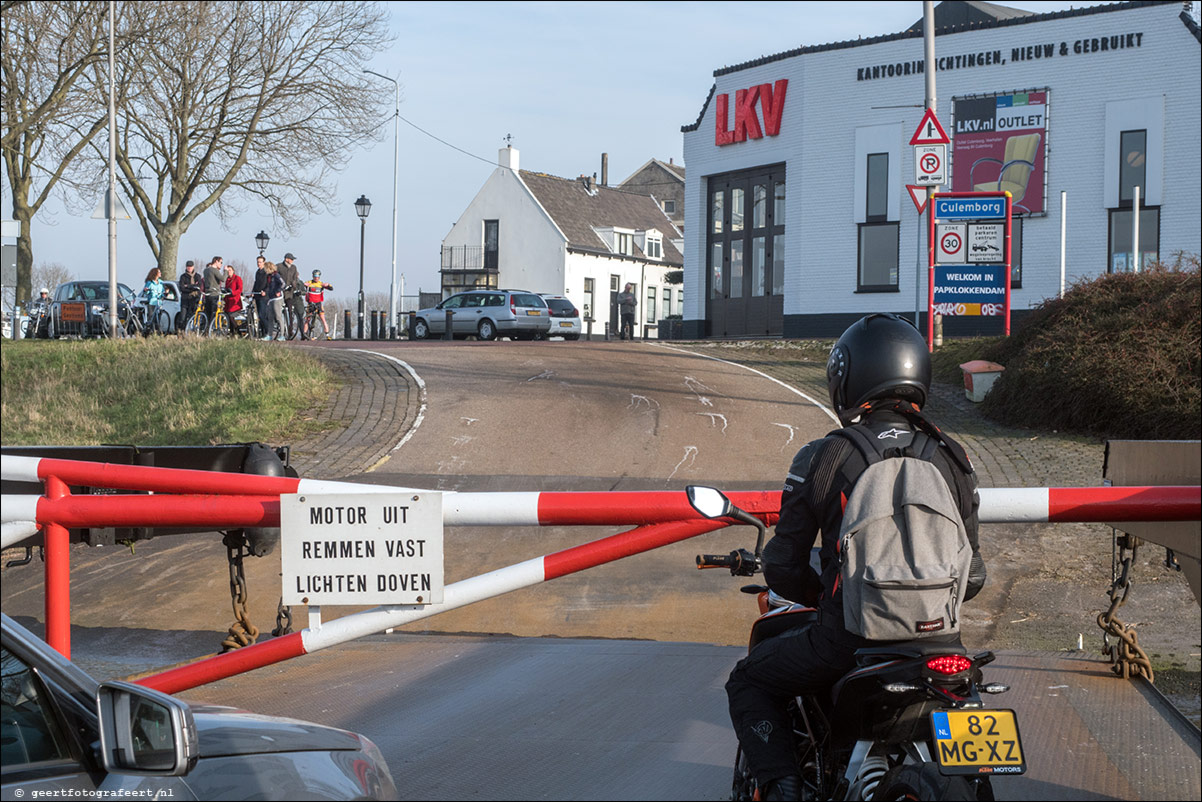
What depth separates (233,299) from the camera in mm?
28078

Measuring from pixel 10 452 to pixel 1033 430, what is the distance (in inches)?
468

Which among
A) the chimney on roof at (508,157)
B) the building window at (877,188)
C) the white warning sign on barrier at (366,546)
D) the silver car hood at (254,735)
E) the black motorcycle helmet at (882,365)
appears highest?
the chimney on roof at (508,157)

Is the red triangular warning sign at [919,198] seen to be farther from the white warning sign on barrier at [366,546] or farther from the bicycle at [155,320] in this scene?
the bicycle at [155,320]

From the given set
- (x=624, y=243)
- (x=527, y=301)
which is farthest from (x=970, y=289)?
(x=624, y=243)

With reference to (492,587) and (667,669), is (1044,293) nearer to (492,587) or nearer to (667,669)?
(667,669)

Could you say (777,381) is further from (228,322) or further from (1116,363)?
(228,322)

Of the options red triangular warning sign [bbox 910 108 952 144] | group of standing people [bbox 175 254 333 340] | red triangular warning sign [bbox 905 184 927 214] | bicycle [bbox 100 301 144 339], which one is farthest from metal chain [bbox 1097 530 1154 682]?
bicycle [bbox 100 301 144 339]

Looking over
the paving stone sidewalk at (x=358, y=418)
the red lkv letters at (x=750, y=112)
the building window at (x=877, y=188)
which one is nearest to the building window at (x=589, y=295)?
the red lkv letters at (x=750, y=112)

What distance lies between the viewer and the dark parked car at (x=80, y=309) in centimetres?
3097

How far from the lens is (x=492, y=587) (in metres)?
3.94

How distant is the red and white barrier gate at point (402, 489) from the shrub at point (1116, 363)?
9259 millimetres

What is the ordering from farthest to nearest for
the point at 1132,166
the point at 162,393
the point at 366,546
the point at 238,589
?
the point at 1132,166 < the point at 162,393 < the point at 238,589 < the point at 366,546

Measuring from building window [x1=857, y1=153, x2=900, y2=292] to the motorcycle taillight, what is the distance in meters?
29.8

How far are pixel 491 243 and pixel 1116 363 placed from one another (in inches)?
2089
